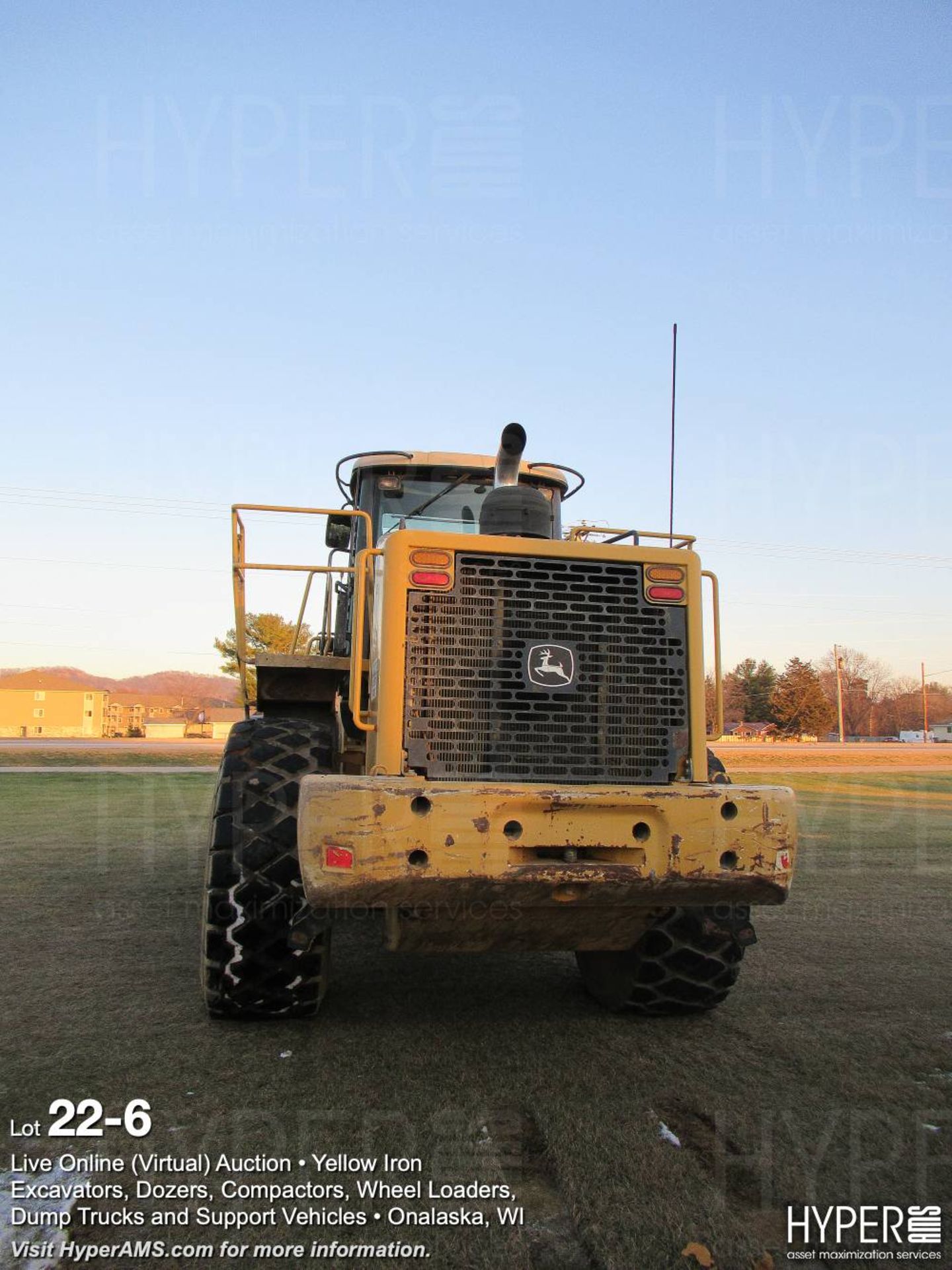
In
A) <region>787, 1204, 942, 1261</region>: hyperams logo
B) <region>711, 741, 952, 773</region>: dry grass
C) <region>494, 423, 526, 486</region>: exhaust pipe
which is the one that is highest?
<region>494, 423, 526, 486</region>: exhaust pipe

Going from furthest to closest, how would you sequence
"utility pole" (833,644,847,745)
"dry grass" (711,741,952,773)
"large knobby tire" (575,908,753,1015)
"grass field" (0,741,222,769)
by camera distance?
"utility pole" (833,644,847,745)
"dry grass" (711,741,952,773)
"grass field" (0,741,222,769)
"large knobby tire" (575,908,753,1015)

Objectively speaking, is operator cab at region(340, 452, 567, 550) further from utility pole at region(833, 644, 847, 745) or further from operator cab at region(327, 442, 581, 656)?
utility pole at region(833, 644, 847, 745)

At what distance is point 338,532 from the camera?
5.58 m

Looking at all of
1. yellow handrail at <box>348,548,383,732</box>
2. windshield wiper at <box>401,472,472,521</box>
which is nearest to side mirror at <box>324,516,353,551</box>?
windshield wiper at <box>401,472,472,521</box>

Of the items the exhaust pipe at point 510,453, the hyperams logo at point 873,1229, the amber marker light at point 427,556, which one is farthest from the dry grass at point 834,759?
the hyperams logo at point 873,1229

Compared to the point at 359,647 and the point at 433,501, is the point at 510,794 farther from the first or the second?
the point at 433,501

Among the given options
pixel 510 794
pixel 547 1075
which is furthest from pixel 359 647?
pixel 547 1075

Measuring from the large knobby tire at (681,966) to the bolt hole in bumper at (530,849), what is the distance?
1.84 feet

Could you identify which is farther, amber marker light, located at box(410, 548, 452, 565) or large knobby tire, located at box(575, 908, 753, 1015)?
large knobby tire, located at box(575, 908, 753, 1015)

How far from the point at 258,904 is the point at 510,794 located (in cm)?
124

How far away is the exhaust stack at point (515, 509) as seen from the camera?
13.4 ft

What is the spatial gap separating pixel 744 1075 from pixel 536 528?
90.0 inches

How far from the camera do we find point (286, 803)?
3916 millimetres

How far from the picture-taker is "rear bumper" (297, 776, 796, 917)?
3.14 meters
